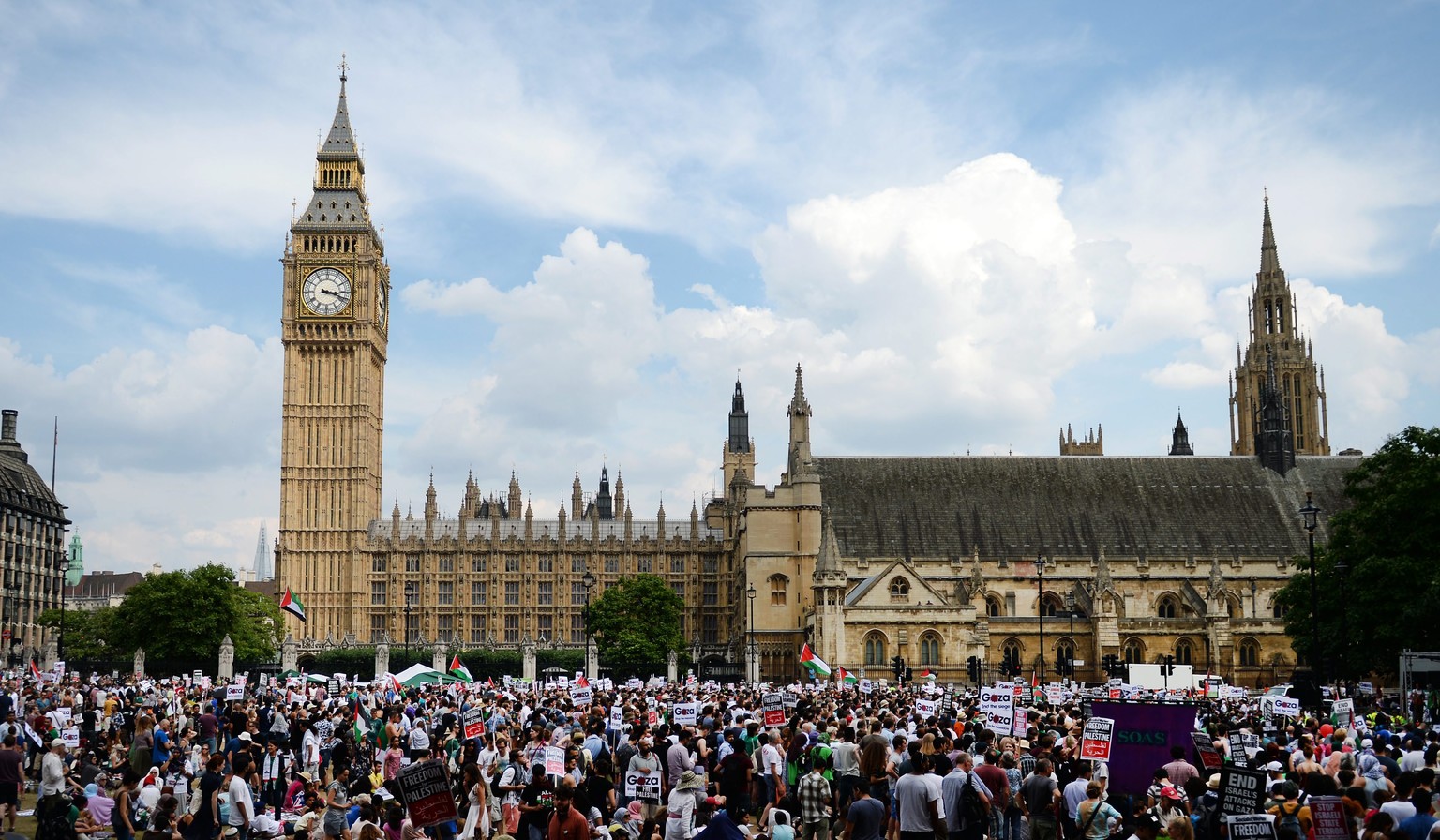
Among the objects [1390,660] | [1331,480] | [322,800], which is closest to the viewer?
[322,800]

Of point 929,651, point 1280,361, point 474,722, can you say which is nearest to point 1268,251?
point 1280,361

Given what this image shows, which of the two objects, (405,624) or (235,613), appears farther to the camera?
(405,624)

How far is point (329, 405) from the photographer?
100 meters

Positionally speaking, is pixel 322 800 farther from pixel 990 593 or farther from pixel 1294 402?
pixel 1294 402

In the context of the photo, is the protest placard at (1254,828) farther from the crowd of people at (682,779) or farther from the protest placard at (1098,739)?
the protest placard at (1098,739)

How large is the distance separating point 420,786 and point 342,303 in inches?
3556

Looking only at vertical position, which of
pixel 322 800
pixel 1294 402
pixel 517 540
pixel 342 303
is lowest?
pixel 322 800

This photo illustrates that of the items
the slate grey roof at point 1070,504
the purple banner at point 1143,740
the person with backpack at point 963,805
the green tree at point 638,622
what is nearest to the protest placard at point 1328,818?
the person with backpack at point 963,805

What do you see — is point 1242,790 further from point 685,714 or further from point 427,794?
point 685,714

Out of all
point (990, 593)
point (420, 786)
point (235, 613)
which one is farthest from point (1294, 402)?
point (420, 786)

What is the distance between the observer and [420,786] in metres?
14.3

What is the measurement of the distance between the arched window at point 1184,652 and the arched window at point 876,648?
51.7 feet

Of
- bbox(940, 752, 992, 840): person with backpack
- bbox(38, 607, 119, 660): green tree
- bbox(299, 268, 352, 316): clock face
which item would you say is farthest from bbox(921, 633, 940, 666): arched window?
bbox(940, 752, 992, 840): person with backpack

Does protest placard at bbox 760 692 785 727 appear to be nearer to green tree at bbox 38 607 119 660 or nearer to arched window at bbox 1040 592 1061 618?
arched window at bbox 1040 592 1061 618
